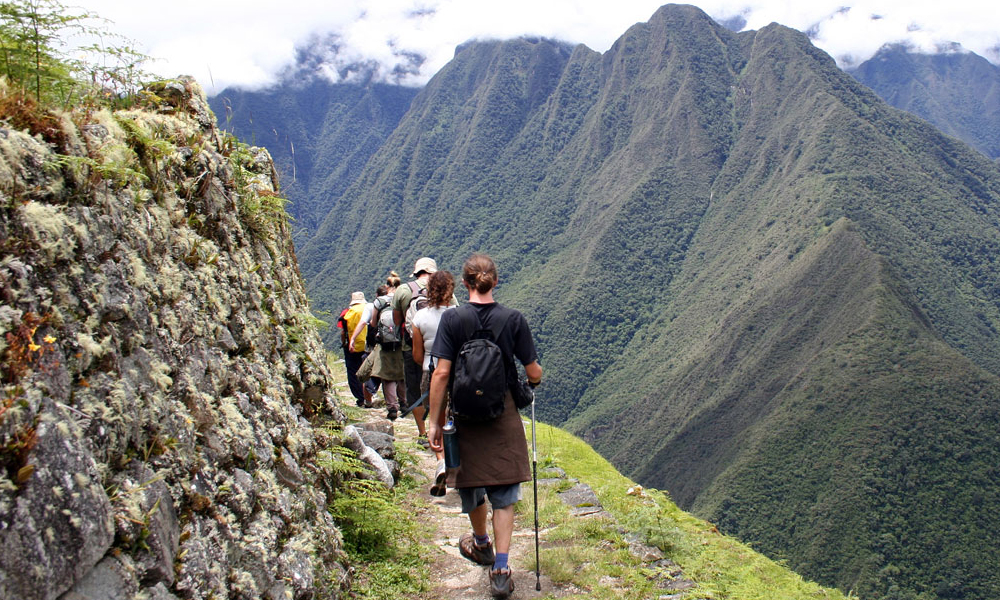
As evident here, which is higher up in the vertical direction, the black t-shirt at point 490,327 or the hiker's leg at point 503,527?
the black t-shirt at point 490,327

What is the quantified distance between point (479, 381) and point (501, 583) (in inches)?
57.8

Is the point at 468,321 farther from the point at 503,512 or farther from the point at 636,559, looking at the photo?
the point at 636,559

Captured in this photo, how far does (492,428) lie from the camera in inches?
197

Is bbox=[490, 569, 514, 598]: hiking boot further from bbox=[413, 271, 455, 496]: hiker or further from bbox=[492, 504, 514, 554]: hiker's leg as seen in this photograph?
bbox=[413, 271, 455, 496]: hiker

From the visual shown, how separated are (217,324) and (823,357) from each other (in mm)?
109503

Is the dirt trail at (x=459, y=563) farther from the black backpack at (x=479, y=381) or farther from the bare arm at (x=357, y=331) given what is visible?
the bare arm at (x=357, y=331)

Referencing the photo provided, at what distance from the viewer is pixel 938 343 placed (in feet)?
323

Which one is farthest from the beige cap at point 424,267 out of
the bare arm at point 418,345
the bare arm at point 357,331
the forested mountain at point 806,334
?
the forested mountain at point 806,334

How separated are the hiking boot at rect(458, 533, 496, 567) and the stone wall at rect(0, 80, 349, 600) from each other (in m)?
1.08

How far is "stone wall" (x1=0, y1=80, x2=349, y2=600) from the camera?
2.57m

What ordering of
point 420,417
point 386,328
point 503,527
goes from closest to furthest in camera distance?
point 503,527, point 386,328, point 420,417

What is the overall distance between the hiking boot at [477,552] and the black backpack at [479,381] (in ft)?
4.19

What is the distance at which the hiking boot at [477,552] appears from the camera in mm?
5523

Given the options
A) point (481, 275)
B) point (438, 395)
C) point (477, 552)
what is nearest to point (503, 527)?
point (477, 552)
